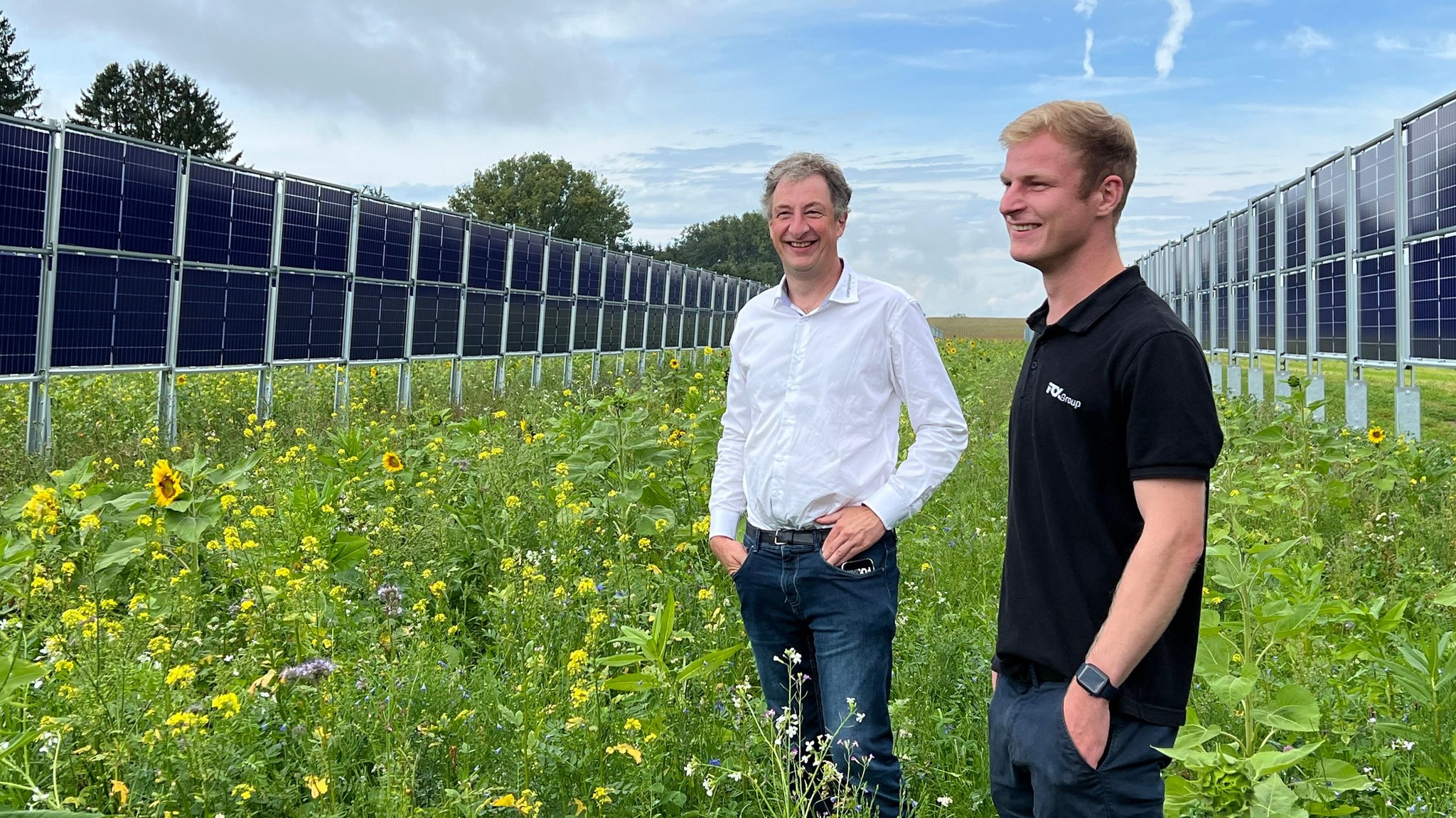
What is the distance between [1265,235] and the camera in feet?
64.2

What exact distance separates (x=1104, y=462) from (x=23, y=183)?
31.6 ft

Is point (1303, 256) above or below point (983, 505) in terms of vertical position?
above

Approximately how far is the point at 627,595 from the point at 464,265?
13.5m

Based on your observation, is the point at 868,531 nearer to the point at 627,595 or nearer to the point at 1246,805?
the point at 1246,805

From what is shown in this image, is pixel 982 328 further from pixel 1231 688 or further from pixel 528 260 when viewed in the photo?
pixel 1231 688

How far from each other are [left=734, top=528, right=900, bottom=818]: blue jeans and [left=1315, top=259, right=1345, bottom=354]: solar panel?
43.3ft

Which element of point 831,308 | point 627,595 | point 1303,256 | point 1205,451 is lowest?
point 627,595

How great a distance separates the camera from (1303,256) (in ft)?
54.6

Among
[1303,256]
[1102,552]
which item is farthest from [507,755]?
[1303,256]

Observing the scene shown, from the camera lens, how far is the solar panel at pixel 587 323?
23.2 metres

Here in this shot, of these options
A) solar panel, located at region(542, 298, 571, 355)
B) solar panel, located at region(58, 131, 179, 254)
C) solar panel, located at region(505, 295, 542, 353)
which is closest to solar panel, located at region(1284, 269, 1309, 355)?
solar panel, located at region(505, 295, 542, 353)

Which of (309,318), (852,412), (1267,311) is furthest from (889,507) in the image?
(1267,311)

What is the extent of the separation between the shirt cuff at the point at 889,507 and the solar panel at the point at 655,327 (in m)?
27.3

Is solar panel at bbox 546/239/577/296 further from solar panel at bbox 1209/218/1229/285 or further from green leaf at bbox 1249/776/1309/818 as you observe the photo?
green leaf at bbox 1249/776/1309/818
